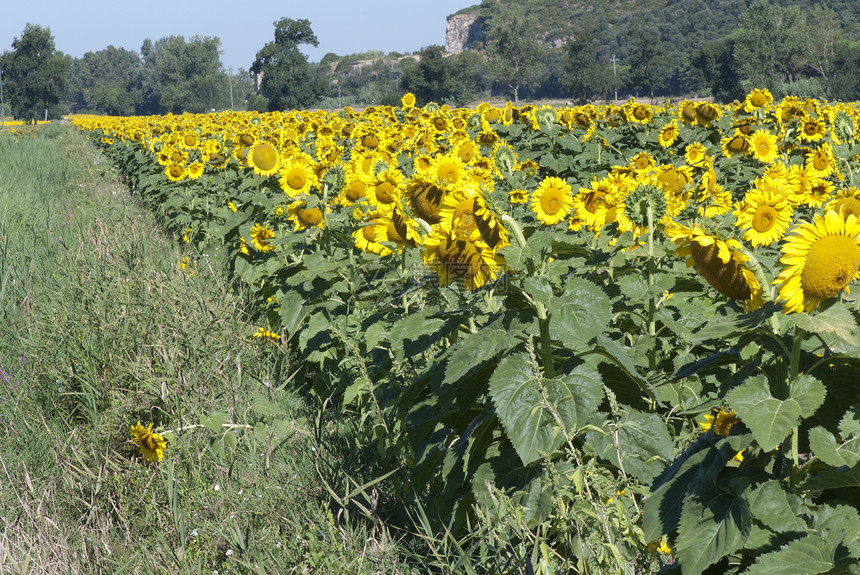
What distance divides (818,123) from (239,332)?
23.5 ft

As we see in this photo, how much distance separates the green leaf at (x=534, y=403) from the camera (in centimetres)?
221

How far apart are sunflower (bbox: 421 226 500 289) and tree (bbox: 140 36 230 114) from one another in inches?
4209

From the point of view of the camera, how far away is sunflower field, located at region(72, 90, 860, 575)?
1692mm

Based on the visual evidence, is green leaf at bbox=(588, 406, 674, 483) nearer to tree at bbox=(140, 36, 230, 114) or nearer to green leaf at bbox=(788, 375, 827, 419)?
green leaf at bbox=(788, 375, 827, 419)

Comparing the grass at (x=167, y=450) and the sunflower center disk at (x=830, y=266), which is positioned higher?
the sunflower center disk at (x=830, y=266)

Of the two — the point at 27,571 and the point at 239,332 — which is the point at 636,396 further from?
the point at 239,332

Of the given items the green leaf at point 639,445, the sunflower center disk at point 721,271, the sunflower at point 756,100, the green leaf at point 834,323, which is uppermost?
the sunflower at point 756,100

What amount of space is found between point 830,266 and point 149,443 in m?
2.77

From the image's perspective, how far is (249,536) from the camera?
288cm

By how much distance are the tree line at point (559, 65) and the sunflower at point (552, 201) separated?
34.9 ft

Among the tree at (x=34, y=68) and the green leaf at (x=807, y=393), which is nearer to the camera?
the green leaf at (x=807, y=393)

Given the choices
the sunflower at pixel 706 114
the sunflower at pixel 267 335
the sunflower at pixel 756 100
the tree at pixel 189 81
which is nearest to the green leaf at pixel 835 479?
the sunflower at pixel 267 335

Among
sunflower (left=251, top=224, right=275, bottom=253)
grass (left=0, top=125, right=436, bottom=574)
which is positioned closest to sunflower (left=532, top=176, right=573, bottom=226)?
grass (left=0, top=125, right=436, bottom=574)

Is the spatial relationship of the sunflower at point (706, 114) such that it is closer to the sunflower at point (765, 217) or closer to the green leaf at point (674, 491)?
the sunflower at point (765, 217)
